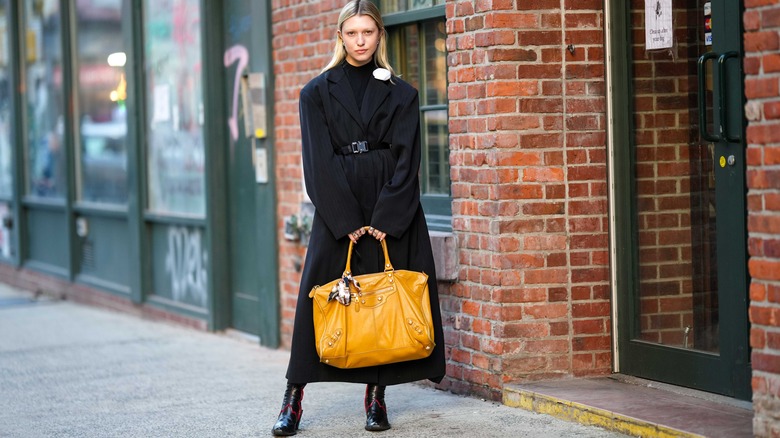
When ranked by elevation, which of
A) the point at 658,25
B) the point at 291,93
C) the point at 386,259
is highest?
the point at 658,25

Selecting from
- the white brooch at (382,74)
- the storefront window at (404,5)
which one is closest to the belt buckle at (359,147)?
the white brooch at (382,74)

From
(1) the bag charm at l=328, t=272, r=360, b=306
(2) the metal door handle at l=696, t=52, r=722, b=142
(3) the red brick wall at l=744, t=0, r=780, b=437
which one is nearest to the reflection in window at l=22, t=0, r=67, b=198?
(1) the bag charm at l=328, t=272, r=360, b=306

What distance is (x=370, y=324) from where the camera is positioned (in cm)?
565

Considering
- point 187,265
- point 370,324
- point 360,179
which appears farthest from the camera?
point 187,265

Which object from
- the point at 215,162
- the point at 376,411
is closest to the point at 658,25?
the point at 376,411

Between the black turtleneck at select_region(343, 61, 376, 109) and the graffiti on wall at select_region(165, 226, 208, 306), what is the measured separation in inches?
169

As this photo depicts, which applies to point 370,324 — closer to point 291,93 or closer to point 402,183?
point 402,183

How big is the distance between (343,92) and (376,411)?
1.50m

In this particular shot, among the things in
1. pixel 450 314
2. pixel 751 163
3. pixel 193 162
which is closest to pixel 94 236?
pixel 193 162

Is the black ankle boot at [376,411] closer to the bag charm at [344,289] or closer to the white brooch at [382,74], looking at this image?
the bag charm at [344,289]

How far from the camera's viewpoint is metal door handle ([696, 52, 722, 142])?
577cm

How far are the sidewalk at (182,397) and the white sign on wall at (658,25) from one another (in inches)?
75.1

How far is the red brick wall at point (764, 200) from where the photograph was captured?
15.8ft

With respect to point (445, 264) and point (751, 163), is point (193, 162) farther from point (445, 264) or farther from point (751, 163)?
point (751, 163)
